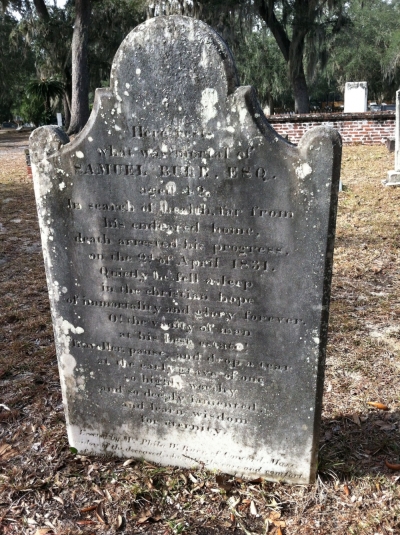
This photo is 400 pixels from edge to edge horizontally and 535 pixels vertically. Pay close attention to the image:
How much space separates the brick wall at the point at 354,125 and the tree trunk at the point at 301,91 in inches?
232

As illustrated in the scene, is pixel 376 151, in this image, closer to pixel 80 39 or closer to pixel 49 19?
pixel 80 39

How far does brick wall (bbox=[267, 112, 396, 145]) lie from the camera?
16891 mm

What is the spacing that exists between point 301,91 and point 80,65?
10199 millimetres

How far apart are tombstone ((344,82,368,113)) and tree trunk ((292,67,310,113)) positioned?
11.9ft

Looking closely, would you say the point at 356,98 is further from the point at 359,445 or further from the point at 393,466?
the point at 393,466

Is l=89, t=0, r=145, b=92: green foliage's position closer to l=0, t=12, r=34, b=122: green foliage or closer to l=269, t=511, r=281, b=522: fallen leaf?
l=0, t=12, r=34, b=122: green foliage

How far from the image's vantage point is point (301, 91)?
909 inches

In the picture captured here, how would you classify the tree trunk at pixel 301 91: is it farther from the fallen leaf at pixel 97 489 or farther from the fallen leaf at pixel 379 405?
the fallen leaf at pixel 97 489

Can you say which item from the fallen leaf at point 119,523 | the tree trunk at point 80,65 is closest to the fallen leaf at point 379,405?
the fallen leaf at point 119,523

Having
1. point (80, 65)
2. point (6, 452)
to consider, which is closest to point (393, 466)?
point (6, 452)

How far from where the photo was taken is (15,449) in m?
3.32

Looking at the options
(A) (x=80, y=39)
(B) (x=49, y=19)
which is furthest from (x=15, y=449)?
(B) (x=49, y=19)

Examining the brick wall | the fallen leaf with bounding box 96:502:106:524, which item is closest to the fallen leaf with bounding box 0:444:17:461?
the fallen leaf with bounding box 96:502:106:524

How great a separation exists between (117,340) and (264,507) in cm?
125
